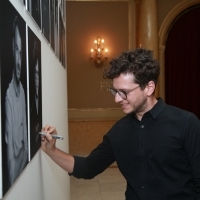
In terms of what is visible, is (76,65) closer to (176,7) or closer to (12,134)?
(176,7)

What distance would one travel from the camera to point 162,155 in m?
1.84

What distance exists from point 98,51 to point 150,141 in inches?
246

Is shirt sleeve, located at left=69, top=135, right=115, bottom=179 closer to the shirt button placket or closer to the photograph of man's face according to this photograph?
the shirt button placket

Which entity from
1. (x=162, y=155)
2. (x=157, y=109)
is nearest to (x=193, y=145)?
(x=162, y=155)

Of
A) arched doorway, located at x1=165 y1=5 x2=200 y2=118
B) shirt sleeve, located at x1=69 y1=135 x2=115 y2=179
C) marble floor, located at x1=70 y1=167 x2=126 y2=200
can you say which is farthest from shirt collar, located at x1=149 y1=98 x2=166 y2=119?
arched doorway, located at x1=165 y1=5 x2=200 y2=118

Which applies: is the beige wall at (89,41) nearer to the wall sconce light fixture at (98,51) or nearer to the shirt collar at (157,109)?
the wall sconce light fixture at (98,51)

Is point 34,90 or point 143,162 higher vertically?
point 34,90

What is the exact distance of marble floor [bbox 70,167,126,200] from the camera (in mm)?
5586

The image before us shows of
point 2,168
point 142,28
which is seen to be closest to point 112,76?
point 2,168

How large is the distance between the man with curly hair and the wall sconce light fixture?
6.10 meters

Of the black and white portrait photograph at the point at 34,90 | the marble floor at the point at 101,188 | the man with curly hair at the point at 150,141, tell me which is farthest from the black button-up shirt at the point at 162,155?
the marble floor at the point at 101,188

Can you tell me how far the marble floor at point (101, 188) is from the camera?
559 cm

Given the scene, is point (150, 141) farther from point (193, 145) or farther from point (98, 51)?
point (98, 51)

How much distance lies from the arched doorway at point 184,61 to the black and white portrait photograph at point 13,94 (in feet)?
23.0
